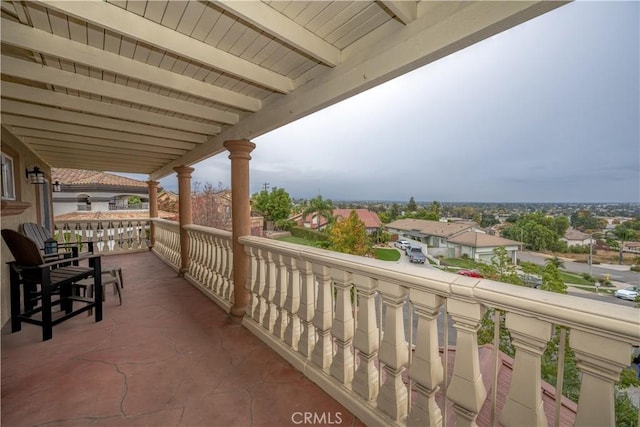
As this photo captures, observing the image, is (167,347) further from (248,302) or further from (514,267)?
(514,267)

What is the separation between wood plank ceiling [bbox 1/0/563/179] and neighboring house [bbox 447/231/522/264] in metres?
1.30

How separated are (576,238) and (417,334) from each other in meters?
1.07

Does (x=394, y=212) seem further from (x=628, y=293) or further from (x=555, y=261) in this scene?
(x=628, y=293)

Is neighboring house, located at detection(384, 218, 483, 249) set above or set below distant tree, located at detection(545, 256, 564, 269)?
above

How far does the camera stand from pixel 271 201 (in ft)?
40.0

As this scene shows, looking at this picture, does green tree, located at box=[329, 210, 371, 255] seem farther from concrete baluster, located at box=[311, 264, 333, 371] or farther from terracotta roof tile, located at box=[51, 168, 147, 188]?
terracotta roof tile, located at box=[51, 168, 147, 188]

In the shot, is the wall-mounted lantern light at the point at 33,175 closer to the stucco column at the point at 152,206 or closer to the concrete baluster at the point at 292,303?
the stucco column at the point at 152,206

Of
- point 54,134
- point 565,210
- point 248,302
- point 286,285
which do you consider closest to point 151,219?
point 54,134

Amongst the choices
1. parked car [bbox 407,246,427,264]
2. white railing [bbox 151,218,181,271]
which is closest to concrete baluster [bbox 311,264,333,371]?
parked car [bbox 407,246,427,264]

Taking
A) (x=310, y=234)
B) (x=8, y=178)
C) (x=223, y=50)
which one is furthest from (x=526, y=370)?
(x=8, y=178)

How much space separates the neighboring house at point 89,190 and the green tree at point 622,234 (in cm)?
1424

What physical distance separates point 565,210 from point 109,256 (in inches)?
326

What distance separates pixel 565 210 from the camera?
1.56m

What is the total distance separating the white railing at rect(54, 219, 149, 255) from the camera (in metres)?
6.11
